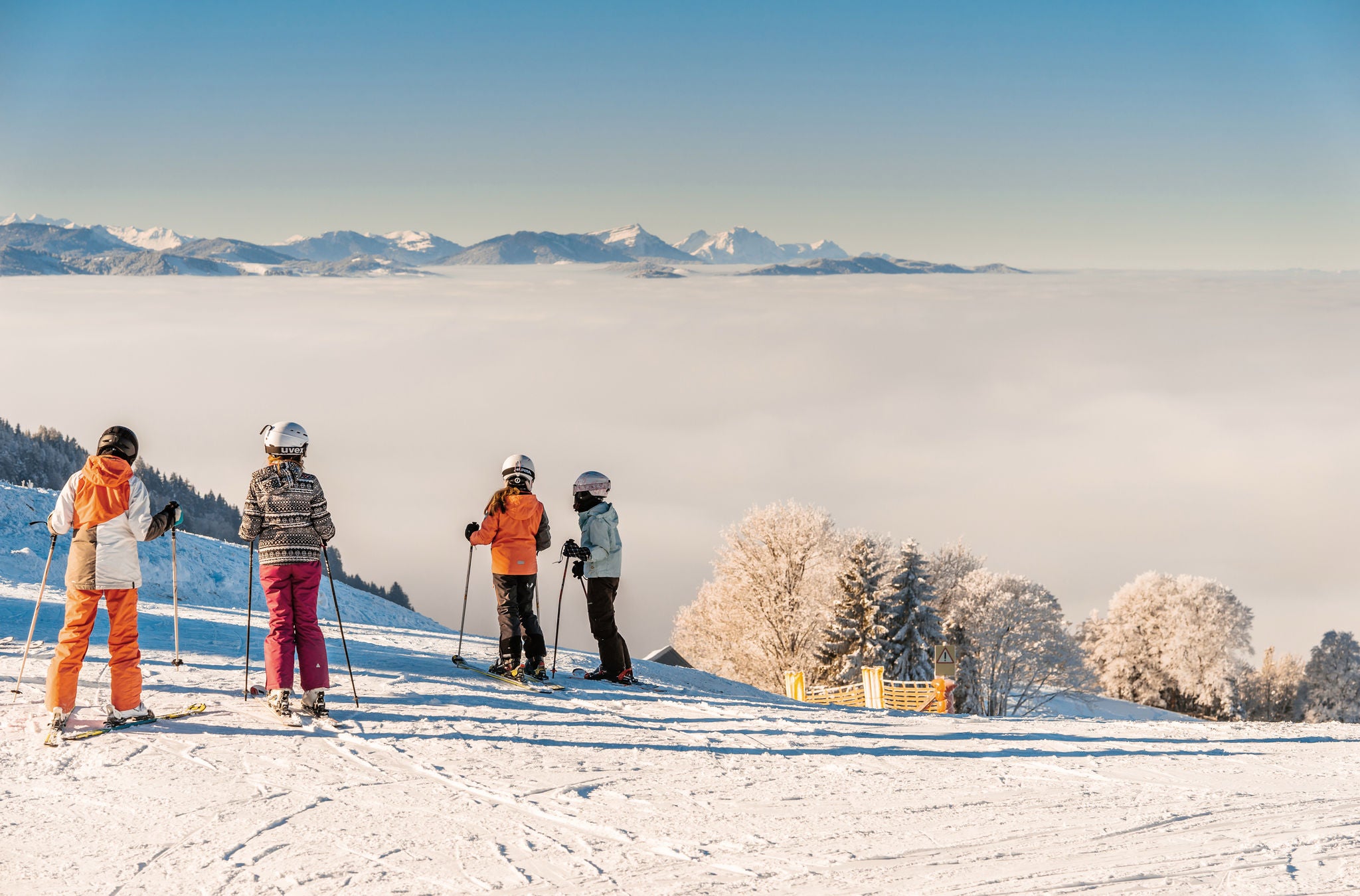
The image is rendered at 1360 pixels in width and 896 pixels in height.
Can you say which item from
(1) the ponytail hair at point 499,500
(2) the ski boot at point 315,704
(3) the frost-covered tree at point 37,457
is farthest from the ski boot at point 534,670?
(3) the frost-covered tree at point 37,457

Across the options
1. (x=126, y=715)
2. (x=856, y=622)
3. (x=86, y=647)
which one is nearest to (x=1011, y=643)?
(x=856, y=622)

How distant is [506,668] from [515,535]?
1.60m

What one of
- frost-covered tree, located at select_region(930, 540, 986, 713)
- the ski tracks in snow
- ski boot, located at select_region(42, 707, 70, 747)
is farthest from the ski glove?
frost-covered tree, located at select_region(930, 540, 986, 713)

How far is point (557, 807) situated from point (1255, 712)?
2774 inches

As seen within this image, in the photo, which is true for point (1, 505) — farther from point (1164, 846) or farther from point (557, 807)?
point (1164, 846)

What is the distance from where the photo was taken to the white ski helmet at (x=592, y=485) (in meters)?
10.1

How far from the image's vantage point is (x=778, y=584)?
42.4 m

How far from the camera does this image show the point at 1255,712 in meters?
61.9

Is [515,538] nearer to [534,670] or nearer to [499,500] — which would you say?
[499,500]

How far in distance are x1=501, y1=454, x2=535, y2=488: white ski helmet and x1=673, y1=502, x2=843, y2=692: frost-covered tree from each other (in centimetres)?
3335

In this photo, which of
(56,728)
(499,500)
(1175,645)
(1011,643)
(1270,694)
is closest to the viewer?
(56,728)

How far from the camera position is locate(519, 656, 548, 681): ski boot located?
9.83 m

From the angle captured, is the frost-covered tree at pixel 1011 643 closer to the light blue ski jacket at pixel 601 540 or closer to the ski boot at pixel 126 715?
the light blue ski jacket at pixel 601 540

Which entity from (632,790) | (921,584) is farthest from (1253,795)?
(921,584)
